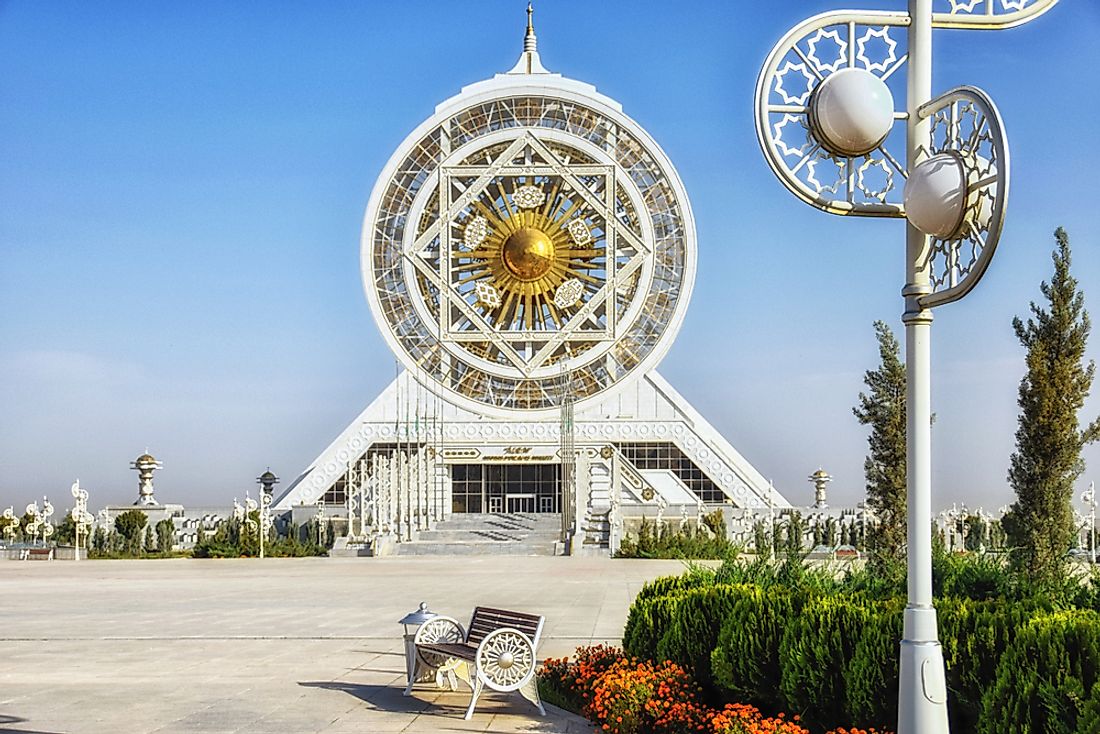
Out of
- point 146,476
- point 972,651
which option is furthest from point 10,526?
point 972,651

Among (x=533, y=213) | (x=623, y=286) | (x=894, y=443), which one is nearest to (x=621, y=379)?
(x=623, y=286)

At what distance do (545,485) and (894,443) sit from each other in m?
31.3

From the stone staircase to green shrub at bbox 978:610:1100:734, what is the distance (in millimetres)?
27099

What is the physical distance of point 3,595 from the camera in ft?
62.9

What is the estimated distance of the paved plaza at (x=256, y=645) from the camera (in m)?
8.41

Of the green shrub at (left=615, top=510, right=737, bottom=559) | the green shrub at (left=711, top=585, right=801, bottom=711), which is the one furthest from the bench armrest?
the green shrub at (left=615, top=510, right=737, bottom=559)

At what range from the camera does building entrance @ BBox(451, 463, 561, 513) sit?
1815 inches

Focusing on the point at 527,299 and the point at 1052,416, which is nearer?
the point at 1052,416

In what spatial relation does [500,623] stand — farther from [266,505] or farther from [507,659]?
[266,505]

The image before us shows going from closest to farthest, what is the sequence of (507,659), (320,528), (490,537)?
(507,659) < (490,537) < (320,528)

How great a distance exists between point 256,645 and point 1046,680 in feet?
27.8

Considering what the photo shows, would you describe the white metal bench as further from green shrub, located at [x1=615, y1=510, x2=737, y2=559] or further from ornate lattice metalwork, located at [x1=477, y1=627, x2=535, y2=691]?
green shrub, located at [x1=615, y1=510, x2=737, y2=559]

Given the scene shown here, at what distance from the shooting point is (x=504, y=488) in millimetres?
46344

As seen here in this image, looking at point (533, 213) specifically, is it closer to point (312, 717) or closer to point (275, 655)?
point (275, 655)
